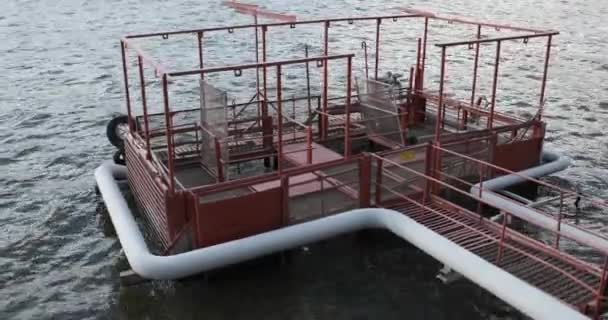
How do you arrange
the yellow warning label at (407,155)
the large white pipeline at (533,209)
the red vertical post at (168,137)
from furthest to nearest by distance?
the yellow warning label at (407,155), the large white pipeline at (533,209), the red vertical post at (168,137)

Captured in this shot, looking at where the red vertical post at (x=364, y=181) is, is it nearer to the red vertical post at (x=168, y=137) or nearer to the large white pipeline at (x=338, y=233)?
the large white pipeline at (x=338, y=233)

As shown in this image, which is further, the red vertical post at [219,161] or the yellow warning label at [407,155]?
the yellow warning label at [407,155]

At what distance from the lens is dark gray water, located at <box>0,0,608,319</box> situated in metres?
11.0

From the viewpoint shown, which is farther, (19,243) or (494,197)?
(19,243)

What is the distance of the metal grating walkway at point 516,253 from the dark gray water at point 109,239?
93 centimetres

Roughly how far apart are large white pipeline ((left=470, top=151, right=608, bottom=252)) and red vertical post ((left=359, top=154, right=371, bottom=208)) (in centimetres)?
209

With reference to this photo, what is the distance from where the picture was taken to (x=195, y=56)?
31453 millimetres

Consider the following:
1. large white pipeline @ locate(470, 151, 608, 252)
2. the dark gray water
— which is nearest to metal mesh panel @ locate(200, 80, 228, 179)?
the dark gray water

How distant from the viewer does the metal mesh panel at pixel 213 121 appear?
1133cm

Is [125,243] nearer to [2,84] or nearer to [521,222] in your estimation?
[521,222]

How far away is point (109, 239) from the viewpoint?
13492 millimetres

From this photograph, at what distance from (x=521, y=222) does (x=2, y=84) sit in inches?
844

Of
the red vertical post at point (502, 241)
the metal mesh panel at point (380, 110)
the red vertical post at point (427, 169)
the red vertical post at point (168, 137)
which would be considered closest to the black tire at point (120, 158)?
the red vertical post at point (168, 137)

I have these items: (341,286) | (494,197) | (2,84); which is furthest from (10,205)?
(2,84)
